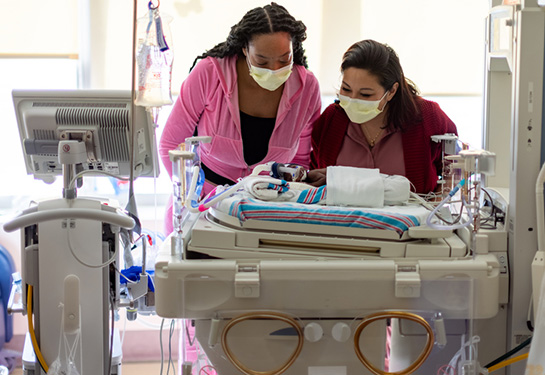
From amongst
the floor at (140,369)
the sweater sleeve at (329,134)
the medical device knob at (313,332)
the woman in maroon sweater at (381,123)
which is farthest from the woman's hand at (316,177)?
the floor at (140,369)

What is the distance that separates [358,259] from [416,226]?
0.51ft

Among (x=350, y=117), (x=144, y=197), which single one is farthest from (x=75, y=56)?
(x=350, y=117)

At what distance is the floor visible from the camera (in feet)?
11.0

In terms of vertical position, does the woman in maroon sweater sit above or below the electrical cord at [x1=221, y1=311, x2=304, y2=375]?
above

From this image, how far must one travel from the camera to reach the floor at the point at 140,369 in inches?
132

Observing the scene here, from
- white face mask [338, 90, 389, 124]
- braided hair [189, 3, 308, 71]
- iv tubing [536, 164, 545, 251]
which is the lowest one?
iv tubing [536, 164, 545, 251]

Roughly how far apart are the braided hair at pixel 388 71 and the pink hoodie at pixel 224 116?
0.79 feet

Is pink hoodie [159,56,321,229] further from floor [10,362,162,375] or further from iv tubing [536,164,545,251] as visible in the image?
floor [10,362,162,375]

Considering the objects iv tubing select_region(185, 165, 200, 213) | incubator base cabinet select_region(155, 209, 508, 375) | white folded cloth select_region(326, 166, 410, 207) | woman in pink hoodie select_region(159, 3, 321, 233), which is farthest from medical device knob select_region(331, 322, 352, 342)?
woman in pink hoodie select_region(159, 3, 321, 233)

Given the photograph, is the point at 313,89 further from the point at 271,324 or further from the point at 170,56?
the point at 271,324

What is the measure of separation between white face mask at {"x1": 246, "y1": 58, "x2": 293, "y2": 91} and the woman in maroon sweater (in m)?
0.19

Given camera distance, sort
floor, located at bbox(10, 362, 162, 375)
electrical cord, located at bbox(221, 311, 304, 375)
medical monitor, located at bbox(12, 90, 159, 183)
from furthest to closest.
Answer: floor, located at bbox(10, 362, 162, 375)
medical monitor, located at bbox(12, 90, 159, 183)
electrical cord, located at bbox(221, 311, 304, 375)

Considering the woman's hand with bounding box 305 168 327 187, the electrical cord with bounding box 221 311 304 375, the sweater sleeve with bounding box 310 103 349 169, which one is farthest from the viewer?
the sweater sleeve with bounding box 310 103 349 169

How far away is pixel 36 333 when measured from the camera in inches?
72.9
